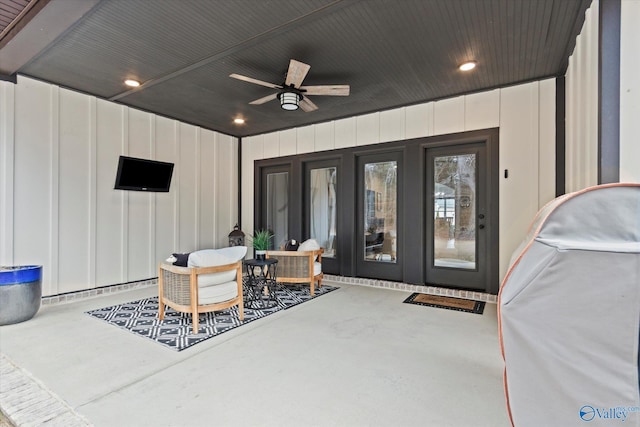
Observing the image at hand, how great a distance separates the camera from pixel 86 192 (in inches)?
183

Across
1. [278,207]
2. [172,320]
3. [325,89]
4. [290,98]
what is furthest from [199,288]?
[278,207]

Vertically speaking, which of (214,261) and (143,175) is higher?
(143,175)

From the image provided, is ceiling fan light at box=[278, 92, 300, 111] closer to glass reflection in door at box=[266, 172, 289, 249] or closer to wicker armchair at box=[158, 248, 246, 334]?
wicker armchair at box=[158, 248, 246, 334]

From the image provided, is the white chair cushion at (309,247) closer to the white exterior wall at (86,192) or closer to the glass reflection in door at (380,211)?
the glass reflection in door at (380,211)

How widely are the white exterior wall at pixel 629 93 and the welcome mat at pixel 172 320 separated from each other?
357 centimetres

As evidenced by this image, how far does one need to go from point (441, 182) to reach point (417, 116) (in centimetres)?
111

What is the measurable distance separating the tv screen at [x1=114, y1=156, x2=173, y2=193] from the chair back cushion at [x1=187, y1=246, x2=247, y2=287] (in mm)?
2558

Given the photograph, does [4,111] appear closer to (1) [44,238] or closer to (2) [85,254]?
(1) [44,238]

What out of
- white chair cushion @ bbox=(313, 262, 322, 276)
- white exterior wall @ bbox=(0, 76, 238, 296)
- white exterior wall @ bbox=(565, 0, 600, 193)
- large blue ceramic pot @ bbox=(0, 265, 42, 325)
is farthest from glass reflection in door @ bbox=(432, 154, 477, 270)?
large blue ceramic pot @ bbox=(0, 265, 42, 325)

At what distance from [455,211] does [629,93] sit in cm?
276

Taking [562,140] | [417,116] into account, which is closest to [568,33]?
[562,140]

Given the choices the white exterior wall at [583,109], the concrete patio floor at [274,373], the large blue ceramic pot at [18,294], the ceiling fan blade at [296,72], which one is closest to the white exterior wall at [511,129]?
the white exterior wall at [583,109]

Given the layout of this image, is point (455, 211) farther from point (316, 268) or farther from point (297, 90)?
point (297, 90)

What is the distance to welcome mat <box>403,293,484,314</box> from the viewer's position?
409 cm
